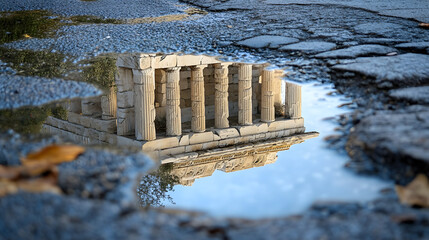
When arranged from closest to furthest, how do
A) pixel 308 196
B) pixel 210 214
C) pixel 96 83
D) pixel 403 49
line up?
pixel 210 214 → pixel 308 196 → pixel 96 83 → pixel 403 49

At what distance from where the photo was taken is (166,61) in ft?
17.3

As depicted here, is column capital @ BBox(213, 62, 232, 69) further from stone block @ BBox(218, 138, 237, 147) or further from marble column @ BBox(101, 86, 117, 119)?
marble column @ BBox(101, 86, 117, 119)

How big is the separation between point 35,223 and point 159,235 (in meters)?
0.40

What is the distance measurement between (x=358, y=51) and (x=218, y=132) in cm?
145

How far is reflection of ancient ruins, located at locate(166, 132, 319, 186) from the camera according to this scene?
2754 mm

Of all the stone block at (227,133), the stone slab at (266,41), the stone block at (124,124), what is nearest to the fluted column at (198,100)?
the stone block at (227,133)

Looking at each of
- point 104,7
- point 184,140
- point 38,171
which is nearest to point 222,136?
point 184,140

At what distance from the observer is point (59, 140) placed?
Answer: 2814 mm

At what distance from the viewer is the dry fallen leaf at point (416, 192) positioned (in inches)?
78.6

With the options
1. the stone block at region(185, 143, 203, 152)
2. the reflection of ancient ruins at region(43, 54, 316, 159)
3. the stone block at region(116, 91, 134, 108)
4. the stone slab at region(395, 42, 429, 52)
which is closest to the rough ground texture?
the reflection of ancient ruins at region(43, 54, 316, 159)

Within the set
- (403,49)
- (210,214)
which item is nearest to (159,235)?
(210,214)

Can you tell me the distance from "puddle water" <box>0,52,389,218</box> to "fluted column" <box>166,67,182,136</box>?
0.01 meters

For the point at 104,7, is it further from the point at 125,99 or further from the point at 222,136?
the point at 222,136

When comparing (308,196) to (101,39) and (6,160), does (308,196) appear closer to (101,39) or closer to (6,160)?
(6,160)
